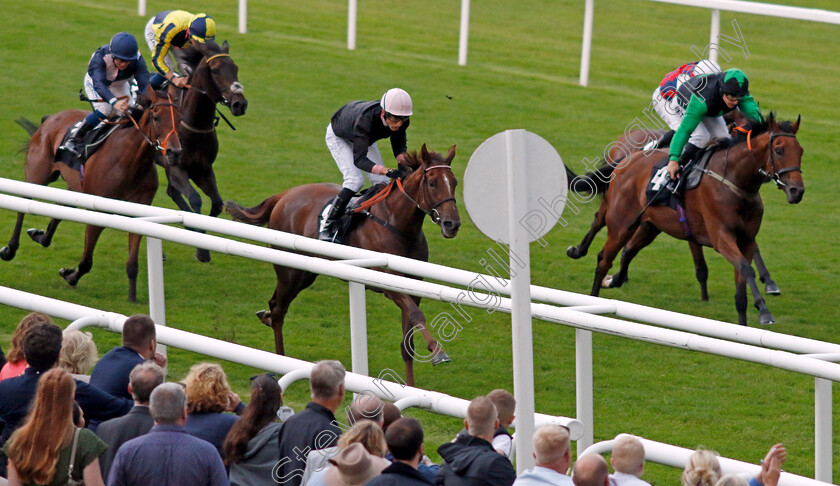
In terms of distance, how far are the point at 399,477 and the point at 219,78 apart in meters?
6.42

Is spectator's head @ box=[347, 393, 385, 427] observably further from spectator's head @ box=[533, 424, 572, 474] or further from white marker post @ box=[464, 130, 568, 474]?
spectator's head @ box=[533, 424, 572, 474]

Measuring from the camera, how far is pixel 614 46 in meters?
19.7

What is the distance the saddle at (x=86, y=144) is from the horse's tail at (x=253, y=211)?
1.52 meters

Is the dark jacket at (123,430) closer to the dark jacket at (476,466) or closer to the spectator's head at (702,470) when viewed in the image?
the dark jacket at (476,466)

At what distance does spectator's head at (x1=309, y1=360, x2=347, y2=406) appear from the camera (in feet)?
12.5

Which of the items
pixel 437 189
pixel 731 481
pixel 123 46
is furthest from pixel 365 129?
pixel 731 481

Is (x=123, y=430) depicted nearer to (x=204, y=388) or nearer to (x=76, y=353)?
(x=204, y=388)

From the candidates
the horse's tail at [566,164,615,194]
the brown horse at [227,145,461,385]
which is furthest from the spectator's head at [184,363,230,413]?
the horse's tail at [566,164,615,194]

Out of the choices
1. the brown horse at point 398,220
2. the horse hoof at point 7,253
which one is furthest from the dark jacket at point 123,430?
the horse hoof at point 7,253

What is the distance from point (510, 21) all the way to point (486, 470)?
62.5 feet

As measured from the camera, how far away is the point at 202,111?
9.55 metres

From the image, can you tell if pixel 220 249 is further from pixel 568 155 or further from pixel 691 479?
pixel 568 155

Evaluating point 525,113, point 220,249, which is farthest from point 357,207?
point 525,113

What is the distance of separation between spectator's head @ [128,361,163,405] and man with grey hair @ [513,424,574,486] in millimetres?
1195
